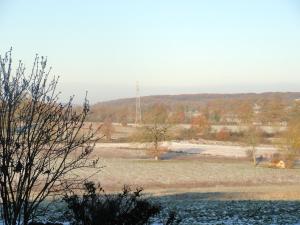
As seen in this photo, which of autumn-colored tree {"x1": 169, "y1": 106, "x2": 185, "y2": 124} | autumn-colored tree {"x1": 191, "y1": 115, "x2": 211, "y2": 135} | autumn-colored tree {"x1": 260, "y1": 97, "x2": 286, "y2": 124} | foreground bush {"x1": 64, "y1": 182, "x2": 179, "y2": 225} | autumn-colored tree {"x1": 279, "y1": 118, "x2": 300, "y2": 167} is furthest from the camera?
autumn-colored tree {"x1": 191, "y1": 115, "x2": 211, "y2": 135}

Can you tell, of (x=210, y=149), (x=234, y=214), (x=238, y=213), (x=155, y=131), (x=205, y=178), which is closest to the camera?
(x=234, y=214)

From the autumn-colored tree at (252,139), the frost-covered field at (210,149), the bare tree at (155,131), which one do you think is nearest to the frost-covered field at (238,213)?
the autumn-colored tree at (252,139)

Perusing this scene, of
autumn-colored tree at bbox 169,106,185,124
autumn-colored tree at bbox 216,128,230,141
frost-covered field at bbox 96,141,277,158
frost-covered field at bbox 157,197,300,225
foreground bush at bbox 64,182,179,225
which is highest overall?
foreground bush at bbox 64,182,179,225

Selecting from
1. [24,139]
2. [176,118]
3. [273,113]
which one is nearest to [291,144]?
[176,118]

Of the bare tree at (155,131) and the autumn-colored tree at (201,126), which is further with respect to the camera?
the autumn-colored tree at (201,126)

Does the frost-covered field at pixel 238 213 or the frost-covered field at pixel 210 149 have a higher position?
the frost-covered field at pixel 238 213

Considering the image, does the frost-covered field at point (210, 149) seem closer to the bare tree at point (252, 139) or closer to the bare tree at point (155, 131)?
the bare tree at point (155, 131)

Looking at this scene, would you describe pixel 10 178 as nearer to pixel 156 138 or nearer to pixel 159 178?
pixel 159 178

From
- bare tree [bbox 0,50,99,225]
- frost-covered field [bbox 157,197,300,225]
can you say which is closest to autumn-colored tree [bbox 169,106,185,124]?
frost-covered field [bbox 157,197,300,225]

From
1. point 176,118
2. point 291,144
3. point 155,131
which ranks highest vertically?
point 176,118

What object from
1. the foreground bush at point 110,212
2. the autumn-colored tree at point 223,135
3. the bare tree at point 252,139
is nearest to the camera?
the foreground bush at point 110,212

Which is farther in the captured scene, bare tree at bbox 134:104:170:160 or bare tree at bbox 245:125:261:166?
bare tree at bbox 134:104:170:160

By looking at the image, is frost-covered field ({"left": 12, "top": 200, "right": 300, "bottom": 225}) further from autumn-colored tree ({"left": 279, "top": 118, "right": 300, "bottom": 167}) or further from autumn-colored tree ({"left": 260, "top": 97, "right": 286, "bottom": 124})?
autumn-colored tree ({"left": 260, "top": 97, "right": 286, "bottom": 124})

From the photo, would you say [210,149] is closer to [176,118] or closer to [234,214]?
[176,118]
